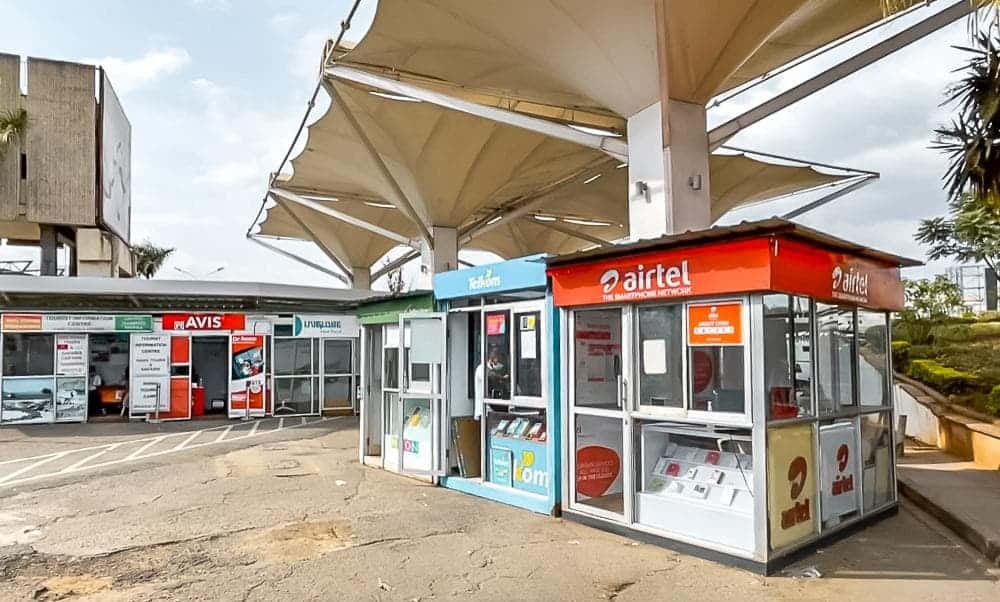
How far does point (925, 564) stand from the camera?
6.07 metres

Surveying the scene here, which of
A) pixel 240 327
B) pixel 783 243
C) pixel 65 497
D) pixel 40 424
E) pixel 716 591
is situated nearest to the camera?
pixel 716 591

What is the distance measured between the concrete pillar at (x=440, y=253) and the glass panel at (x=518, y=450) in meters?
12.8

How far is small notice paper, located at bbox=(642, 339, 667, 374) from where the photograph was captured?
22.6 ft

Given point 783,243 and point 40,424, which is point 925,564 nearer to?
point 783,243

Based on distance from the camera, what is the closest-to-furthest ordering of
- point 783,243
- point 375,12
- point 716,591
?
point 716,591 < point 783,243 < point 375,12

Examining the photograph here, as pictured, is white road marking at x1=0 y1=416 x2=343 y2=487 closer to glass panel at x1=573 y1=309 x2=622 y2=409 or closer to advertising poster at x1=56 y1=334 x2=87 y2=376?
advertising poster at x1=56 y1=334 x2=87 y2=376

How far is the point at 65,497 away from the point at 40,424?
1039 centimetres

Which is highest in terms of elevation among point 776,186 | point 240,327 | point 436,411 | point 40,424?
point 776,186

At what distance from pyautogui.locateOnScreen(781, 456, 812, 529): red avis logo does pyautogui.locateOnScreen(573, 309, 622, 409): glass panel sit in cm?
208

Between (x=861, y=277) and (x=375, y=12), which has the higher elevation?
(x=375, y=12)

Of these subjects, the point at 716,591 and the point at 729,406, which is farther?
the point at 729,406

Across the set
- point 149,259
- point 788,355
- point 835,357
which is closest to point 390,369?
point 788,355

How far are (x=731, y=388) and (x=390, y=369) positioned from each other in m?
5.58

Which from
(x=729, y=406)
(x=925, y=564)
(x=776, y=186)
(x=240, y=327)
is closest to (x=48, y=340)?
(x=240, y=327)
